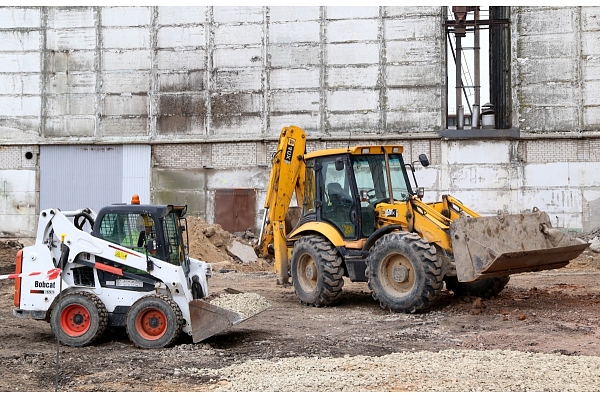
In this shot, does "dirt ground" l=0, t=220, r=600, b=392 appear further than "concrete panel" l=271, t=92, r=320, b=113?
No

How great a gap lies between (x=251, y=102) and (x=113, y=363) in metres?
17.7

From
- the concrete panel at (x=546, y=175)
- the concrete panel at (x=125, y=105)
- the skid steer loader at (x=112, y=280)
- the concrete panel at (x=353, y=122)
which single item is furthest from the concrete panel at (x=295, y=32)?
the skid steer loader at (x=112, y=280)

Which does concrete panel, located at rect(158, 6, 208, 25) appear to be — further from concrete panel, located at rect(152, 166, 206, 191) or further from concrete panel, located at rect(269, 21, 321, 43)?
concrete panel, located at rect(152, 166, 206, 191)

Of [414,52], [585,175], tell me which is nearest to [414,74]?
[414,52]

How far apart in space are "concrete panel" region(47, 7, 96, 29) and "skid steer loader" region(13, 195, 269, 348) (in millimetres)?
17736

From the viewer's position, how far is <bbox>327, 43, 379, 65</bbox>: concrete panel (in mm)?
25266

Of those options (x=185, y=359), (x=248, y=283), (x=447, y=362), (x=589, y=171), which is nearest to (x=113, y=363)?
(x=185, y=359)

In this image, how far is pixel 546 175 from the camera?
24578 mm

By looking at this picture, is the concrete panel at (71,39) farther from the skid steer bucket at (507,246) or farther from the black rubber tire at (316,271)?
the skid steer bucket at (507,246)

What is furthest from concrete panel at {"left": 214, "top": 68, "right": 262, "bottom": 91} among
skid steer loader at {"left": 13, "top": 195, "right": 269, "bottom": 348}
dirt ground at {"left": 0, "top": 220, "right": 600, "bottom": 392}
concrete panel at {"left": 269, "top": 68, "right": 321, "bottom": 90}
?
skid steer loader at {"left": 13, "top": 195, "right": 269, "bottom": 348}

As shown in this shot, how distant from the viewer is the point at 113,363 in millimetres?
8844

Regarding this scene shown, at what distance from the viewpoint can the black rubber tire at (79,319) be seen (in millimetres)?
9961

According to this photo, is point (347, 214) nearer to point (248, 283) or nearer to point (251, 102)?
point (248, 283)

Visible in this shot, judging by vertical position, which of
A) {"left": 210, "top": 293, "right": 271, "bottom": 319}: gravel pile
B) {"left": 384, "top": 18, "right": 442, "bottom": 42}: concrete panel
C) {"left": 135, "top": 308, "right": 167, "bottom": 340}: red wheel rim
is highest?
{"left": 384, "top": 18, "right": 442, "bottom": 42}: concrete panel
